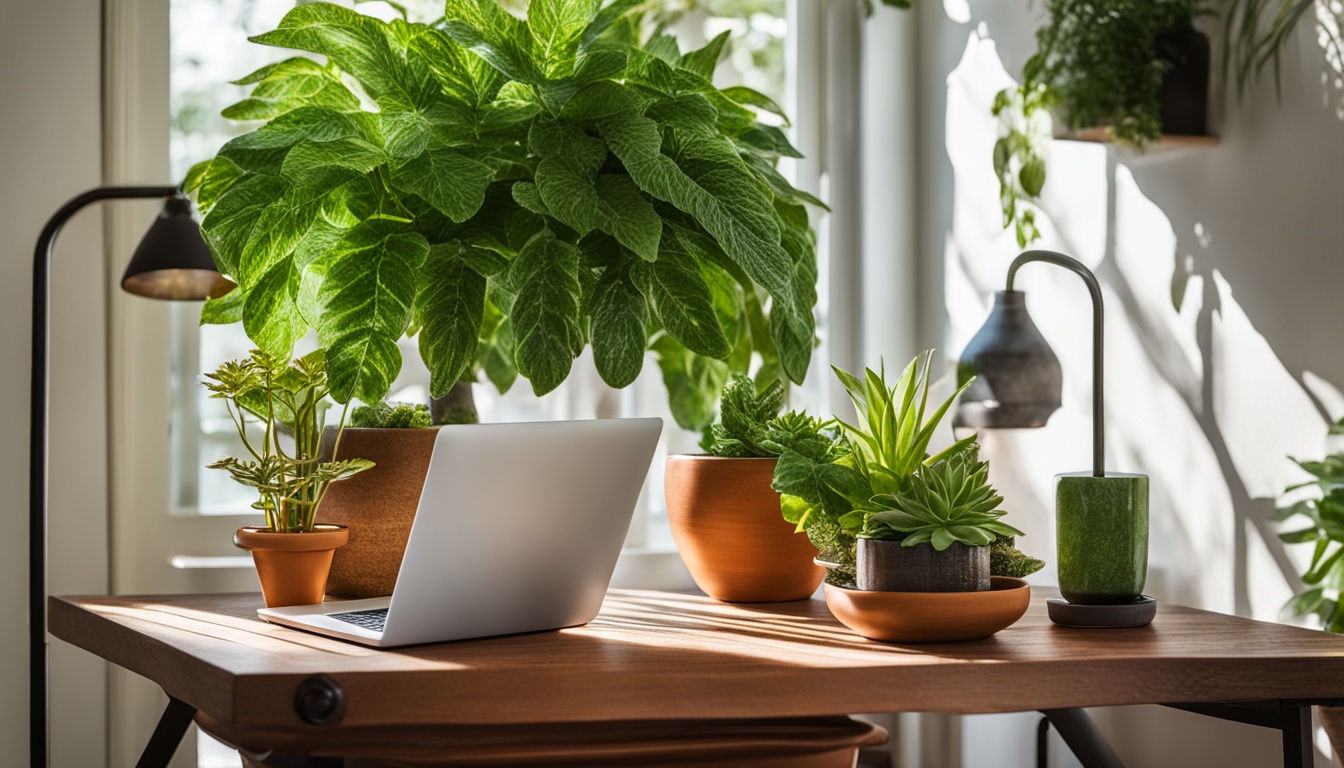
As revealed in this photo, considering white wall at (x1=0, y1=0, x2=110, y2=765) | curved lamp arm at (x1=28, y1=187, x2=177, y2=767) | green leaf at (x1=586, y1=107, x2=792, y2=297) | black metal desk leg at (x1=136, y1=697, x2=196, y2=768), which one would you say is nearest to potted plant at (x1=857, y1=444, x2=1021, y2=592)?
green leaf at (x1=586, y1=107, x2=792, y2=297)

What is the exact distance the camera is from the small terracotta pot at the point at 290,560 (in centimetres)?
115

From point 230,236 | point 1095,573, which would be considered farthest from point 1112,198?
point 230,236

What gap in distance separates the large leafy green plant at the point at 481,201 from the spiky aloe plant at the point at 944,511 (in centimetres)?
22

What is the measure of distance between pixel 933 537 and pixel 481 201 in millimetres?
475

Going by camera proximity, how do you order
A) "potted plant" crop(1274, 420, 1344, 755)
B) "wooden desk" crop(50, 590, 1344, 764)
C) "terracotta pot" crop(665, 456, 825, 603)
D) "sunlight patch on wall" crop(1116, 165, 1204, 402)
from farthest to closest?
"sunlight patch on wall" crop(1116, 165, 1204, 402) → "terracotta pot" crop(665, 456, 825, 603) → "potted plant" crop(1274, 420, 1344, 755) → "wooden desk" crop(50, 590, 1344, 764)

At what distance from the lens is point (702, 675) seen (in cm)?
85

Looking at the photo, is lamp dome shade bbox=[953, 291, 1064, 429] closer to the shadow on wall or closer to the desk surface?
the shadow on wall

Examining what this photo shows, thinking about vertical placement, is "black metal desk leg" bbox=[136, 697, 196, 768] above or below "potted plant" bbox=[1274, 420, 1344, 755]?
below

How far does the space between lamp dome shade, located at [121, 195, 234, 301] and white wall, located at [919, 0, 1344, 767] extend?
110cm

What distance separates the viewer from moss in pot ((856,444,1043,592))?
0.99 metres

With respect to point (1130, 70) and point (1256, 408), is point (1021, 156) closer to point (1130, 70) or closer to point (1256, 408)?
point (1130, 70)

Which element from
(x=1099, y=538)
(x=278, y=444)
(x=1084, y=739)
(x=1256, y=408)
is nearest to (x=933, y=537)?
(x=1099, y=538)

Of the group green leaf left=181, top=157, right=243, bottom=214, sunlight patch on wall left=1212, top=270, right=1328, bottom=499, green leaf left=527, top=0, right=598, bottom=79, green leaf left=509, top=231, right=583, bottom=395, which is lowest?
sunlight patch on wall left=1212, top=270, right=1328, bottom=499

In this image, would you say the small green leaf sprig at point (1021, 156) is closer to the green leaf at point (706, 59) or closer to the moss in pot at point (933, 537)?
the green leaf at point (706, 59)
